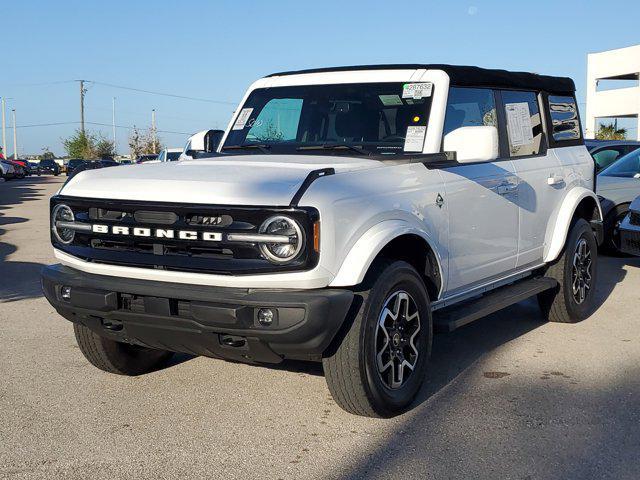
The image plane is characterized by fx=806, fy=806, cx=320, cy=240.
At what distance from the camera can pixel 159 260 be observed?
4.09m

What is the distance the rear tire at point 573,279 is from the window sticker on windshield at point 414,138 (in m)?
2.10

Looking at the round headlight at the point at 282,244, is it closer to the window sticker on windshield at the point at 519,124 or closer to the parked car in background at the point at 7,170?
the window sticker on windshield at the point at 519,124

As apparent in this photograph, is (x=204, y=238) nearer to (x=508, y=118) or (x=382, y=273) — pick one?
(x=382, y=273)

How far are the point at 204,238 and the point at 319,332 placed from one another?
74 cm

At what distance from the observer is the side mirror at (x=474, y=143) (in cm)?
479

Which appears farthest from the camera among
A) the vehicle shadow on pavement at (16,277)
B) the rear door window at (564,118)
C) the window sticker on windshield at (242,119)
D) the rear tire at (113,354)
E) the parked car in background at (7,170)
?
the parked car in background at (7,170)

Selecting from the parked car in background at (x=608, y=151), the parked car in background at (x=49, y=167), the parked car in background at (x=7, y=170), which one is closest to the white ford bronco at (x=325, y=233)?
the parked car in background at (x=608, y=151)

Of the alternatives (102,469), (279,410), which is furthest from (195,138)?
(102,469)

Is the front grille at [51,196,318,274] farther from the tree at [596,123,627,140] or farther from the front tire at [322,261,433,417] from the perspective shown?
the tree at [596,123,627,140]

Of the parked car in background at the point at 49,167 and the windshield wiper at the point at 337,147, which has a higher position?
the windshield wiper at the point at 337,147

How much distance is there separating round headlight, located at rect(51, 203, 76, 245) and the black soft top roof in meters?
2.15

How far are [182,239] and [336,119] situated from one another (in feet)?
5.90

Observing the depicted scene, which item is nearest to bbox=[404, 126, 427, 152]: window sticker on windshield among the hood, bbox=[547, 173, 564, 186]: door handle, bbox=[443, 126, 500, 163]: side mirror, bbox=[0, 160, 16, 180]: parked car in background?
bbox=[443, 126, 500, 163]: side mirror

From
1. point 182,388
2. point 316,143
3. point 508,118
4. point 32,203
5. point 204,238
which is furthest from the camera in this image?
point 32,203
